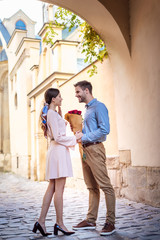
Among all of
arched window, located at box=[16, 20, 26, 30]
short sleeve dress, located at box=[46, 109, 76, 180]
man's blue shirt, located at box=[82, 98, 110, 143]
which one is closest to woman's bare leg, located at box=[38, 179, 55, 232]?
short sleeve dress, located at box=[46, 109, 76, 180]

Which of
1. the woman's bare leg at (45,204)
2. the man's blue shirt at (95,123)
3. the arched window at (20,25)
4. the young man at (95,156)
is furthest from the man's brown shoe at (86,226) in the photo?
the arched window at (20,25)

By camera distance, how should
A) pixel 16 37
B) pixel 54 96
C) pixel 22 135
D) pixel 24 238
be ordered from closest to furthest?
pixel 24 238 → pixel 54 96 → pixel 22 135 → pixel 16 37

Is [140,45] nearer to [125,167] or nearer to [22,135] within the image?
[125,167]

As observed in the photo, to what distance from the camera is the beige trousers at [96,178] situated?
347 centimetres

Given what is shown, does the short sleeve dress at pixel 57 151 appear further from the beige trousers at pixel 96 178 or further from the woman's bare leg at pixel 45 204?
the beige trousers at pixel 96 178

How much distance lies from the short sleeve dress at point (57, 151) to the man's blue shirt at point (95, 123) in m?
0.20

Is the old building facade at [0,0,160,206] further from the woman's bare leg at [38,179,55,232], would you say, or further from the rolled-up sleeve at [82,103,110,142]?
the woman's bare leg at [38,179,55,232]

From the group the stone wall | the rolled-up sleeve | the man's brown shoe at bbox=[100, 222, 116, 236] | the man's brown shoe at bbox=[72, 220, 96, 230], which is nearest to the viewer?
the man's brown shoe at bbox=[100, 222, 116, 236]

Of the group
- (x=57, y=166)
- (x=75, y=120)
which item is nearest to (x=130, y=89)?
(x=75, y=120)

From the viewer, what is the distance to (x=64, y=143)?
3496mm

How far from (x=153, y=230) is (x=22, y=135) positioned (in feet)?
43.0

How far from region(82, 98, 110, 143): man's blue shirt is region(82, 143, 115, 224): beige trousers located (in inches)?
4.6

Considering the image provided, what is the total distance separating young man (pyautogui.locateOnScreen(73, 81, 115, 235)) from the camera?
11.4ft

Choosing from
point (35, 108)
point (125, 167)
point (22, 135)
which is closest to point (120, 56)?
point (125, 167)
